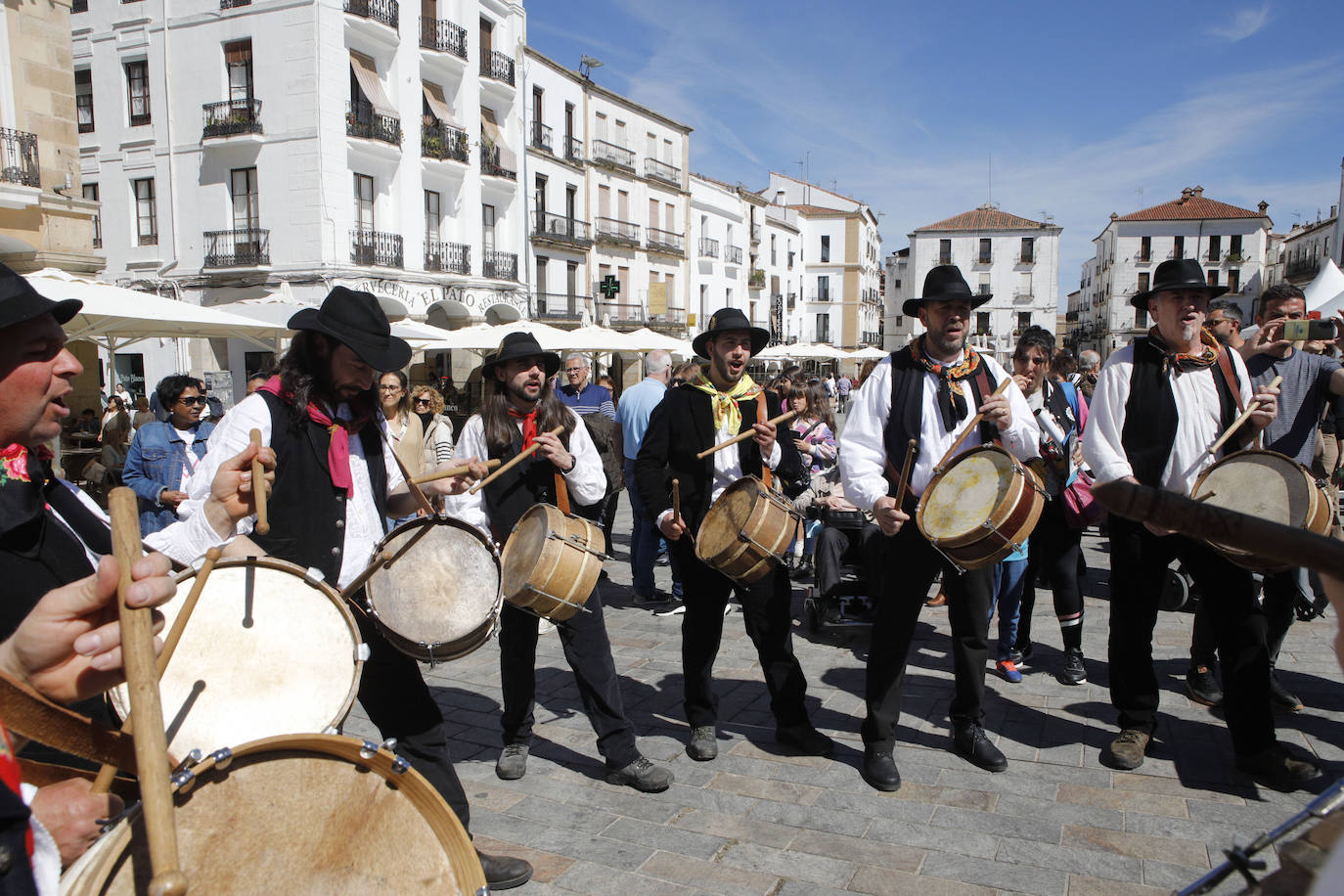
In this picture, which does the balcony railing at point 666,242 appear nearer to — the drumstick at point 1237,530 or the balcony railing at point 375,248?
the balcony railing at point 375,248

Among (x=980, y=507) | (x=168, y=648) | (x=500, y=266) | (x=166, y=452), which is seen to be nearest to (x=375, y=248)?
(x=500, y=266)

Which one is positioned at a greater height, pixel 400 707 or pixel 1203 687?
pixel 400 707

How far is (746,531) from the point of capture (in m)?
4.07

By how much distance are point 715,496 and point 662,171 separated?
40492 mm

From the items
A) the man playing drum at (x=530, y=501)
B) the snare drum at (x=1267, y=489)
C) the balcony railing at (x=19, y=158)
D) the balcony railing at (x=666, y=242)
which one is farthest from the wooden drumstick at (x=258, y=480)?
the balcony railing at (x=666, y=242)

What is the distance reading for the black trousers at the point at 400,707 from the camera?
10.6 feet

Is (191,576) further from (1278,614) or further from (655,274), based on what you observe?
(655,274)

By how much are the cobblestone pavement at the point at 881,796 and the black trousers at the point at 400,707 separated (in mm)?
605

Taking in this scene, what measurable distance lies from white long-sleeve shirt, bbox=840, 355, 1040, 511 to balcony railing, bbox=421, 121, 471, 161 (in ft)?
83.7

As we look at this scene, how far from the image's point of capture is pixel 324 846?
184 centimetres

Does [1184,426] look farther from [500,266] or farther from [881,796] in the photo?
[500,266]

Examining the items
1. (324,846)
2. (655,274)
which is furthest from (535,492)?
(655,274)

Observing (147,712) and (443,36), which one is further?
(443,36)

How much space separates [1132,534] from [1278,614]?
1421 millimetres
